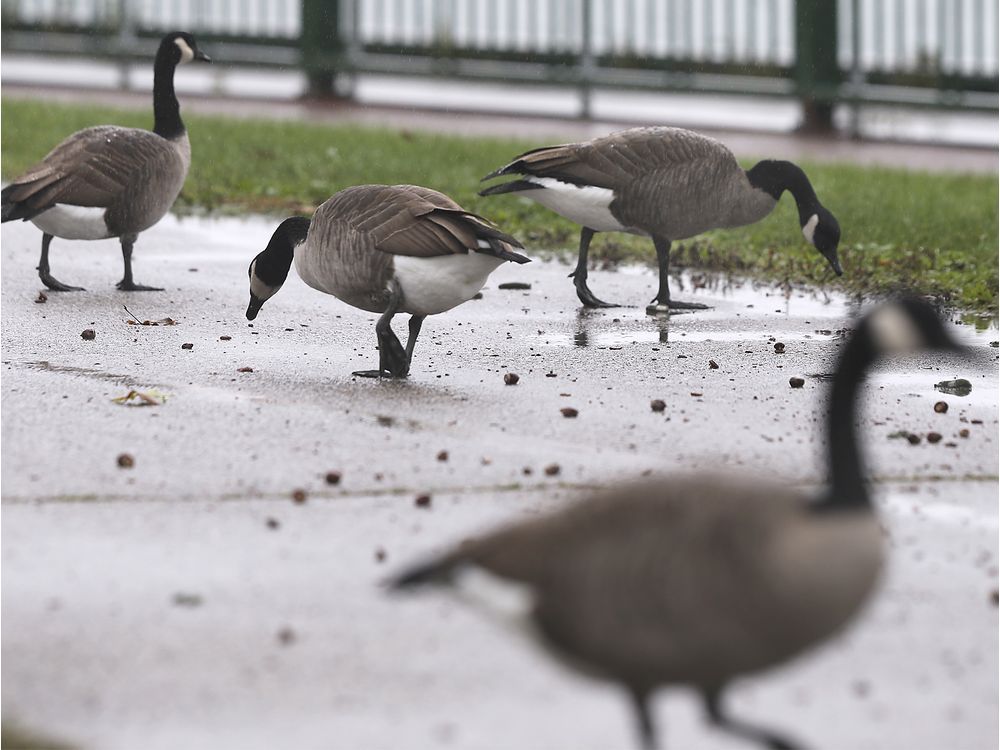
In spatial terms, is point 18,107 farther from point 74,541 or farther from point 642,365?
point 74,541

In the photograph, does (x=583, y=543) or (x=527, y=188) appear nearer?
(x=583, y=543)

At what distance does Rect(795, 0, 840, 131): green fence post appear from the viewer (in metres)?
18.2

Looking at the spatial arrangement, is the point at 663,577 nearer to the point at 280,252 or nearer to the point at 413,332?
the point at 413,332

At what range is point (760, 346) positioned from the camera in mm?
7629

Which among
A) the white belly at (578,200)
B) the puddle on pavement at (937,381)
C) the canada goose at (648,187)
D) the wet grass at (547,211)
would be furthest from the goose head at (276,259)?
the wet grass at (547,211)

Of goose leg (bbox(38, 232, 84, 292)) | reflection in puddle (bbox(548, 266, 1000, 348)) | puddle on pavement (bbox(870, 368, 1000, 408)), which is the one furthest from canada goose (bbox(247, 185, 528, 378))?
goose leg (bbox(38, 232, 84, 292))

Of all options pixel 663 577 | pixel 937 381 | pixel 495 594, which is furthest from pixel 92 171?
pixel 663 577

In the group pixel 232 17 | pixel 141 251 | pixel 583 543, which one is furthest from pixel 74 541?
pixel 232 17

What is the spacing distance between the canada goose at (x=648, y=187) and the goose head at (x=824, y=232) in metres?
0.01

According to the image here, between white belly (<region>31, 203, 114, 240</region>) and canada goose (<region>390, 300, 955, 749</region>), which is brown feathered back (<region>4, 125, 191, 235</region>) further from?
canada goose (<region>390, 300, 955, 749</region>)

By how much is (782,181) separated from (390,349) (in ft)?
10.5

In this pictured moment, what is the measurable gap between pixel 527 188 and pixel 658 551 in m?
5.87

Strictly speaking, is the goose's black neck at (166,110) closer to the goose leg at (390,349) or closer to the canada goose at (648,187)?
the canada goose at (648,187)

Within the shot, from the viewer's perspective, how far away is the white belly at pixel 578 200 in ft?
28.3
